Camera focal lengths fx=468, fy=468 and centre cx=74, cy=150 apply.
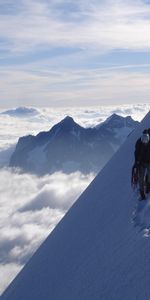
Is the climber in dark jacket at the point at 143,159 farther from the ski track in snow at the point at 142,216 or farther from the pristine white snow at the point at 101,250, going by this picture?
the pristine white snow at the point at 101,250

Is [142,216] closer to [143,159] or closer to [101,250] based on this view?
[101,250]

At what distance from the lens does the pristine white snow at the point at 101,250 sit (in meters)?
15.9

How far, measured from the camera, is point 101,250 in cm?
2069

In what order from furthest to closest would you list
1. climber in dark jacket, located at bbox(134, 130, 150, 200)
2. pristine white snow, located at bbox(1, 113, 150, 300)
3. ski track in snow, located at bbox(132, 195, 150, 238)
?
climber in dark jacket, located at bbox(134, 130, 150, 200), ski track in snow, located at bbox(132, 195, 150, 238), pristine white snow, located at bbox(1, 113, 150, 300)

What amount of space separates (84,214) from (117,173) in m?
3.73

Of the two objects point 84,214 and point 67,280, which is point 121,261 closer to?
point 67,280

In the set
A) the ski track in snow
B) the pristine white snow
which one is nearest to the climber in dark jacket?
the ski track in snow

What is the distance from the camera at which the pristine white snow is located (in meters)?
15.9

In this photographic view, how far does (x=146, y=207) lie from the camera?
2041cm

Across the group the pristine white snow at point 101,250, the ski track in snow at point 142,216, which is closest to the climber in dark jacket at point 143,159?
the ski track in snow at point 142,216

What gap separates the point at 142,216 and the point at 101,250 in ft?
8.18

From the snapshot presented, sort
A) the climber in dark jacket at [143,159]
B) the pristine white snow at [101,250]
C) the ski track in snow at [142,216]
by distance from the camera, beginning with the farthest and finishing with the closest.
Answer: the climber in dark jacket at [143,159]
the ski track in snow at [142,216]
the pristine white snow at [101,250]

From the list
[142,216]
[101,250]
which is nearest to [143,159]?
[142,216]

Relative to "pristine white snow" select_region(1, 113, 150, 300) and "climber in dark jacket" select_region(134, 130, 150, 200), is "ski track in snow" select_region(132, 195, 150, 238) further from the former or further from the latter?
"climber in dark jacket" select_region(134, 130, 150, 200)
